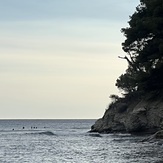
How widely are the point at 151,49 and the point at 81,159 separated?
28.6 m

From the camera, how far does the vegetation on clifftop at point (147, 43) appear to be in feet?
214

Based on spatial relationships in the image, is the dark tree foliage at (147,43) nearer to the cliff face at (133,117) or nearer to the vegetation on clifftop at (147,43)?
the vegetation on clifftop at (147,43)

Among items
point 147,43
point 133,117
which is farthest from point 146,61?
point 133,117

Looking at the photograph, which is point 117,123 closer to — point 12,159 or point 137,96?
point 137,96

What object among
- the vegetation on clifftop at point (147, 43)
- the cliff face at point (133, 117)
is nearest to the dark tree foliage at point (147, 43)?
the vegetation on clifftop at point (147, 43)

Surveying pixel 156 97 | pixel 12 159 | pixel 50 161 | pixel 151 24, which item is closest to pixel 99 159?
pixel 50 161

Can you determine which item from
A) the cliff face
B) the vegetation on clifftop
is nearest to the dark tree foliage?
the vegetation on clifftop

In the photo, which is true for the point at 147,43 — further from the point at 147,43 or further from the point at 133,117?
the point at 133,117

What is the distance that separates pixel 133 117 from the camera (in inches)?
2926

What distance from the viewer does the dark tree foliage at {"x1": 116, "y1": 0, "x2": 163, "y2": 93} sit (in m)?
65.1

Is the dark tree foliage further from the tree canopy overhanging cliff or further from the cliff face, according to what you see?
the cliff face

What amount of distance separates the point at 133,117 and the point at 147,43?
1260 cm

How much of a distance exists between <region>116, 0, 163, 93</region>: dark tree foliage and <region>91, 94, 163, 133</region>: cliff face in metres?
4.43

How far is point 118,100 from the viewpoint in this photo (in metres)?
91.7
